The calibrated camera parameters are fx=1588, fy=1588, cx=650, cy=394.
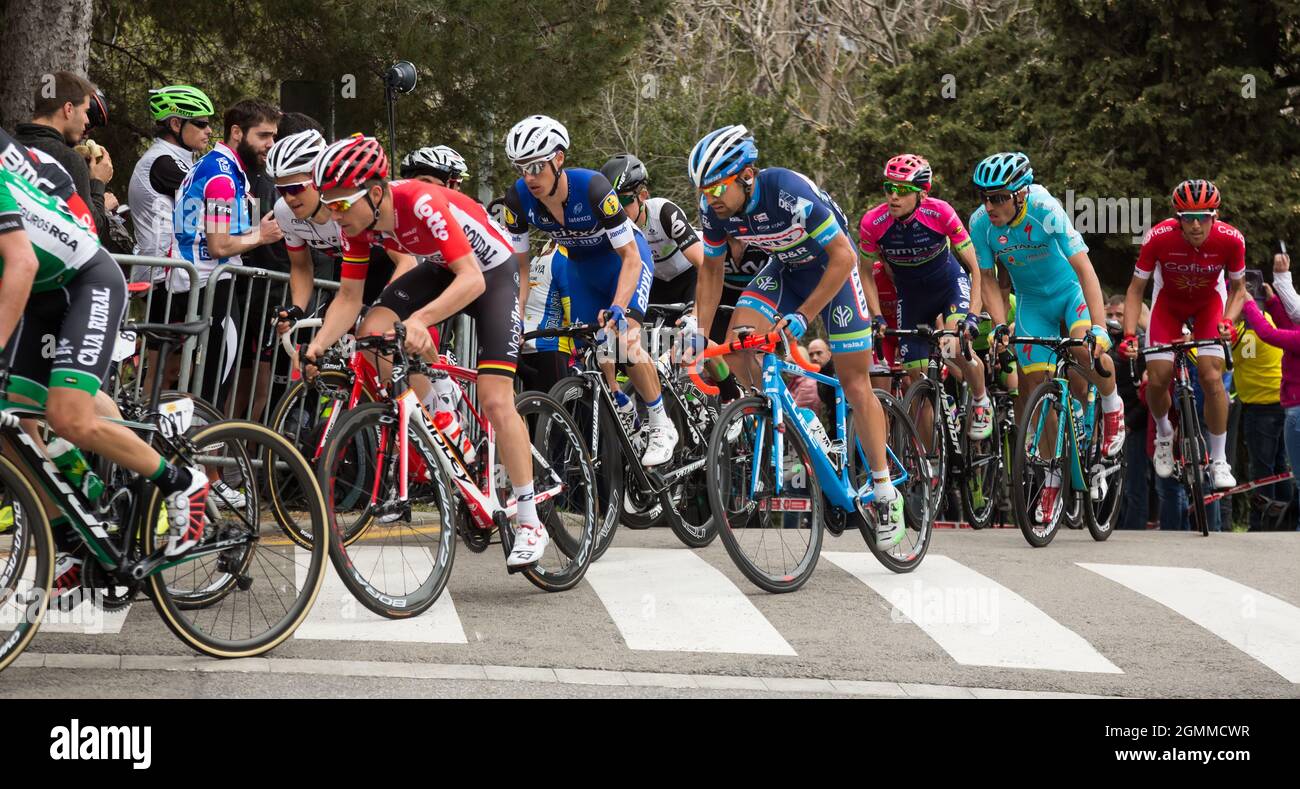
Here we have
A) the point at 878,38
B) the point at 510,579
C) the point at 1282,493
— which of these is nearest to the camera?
the point at 510,579

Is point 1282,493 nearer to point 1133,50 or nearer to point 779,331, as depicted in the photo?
point 779,331

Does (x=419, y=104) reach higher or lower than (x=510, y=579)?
higher

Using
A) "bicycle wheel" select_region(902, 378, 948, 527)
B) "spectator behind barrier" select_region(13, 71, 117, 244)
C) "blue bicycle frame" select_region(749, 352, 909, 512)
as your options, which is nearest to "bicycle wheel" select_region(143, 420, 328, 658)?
"blue bicycle frame" select_region(749, 352, 909, 512)

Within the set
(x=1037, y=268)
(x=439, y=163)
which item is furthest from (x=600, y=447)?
(x=1037, y=268)

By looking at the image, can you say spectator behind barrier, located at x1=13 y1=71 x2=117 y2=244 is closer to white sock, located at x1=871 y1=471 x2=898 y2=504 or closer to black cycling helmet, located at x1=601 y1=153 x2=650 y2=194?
black cycling helmet, located at x1=601 y1=153 x2=650 y2=194

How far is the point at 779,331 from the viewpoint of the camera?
7340 mm

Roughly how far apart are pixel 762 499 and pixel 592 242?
1.91m

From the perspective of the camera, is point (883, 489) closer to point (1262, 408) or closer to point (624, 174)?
point (624, 174)

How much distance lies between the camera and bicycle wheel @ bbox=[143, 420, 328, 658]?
5.58 m

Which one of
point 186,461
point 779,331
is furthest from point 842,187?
point 186,461

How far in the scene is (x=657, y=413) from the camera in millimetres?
8031

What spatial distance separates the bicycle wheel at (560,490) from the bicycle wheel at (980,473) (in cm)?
340

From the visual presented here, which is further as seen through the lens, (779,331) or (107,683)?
(779,331)

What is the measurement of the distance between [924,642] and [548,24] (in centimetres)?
989
